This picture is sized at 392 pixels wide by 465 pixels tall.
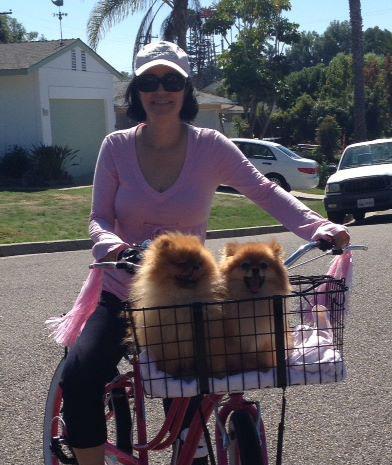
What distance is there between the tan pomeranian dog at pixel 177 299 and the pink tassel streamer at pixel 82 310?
595 mm

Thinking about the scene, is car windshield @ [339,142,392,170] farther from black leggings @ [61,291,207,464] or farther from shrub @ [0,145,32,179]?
black leggings @ [61,291,207,464]

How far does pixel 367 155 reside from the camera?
18.8 m

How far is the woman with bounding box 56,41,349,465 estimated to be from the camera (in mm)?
3348

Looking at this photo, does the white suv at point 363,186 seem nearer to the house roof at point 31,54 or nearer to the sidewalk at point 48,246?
the sidewalk at point 48,246

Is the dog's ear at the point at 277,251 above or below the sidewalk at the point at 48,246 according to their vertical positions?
above

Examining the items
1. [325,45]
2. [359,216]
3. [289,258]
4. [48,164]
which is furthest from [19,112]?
[325,45]

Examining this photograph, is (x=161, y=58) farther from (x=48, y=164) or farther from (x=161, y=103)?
(x=48, y=164)

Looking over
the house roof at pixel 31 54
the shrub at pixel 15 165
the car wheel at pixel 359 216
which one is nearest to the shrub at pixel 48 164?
the shrub at pixel 15 165

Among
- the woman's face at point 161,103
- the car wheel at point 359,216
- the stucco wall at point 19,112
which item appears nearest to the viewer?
the woman's face at point 161,103

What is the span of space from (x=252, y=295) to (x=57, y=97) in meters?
25.5

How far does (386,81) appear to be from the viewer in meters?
46.8

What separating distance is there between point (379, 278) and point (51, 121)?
802 inches

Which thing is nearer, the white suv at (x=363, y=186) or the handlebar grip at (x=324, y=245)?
the handlebar grip at (x=324, y=245)

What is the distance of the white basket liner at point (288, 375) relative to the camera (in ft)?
8.98
